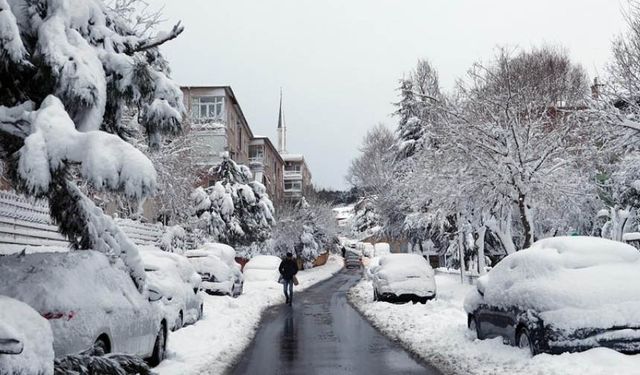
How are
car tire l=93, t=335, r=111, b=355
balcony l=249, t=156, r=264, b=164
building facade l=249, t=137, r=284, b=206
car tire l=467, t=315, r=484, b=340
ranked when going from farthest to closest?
balcony l=249, t=156, r=264, b=164, building facade l=249, t=137, r=284, b=206, car tire l=467, t=315, r=484, b=340, car tire l=93, t=335, r=111, b=355

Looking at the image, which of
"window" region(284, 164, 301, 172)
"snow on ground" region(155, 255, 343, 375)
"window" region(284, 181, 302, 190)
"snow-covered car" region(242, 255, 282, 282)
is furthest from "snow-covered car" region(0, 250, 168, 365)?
"window" region(284, 164, 301, 172)

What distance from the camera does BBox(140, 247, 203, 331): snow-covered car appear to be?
1327 centimetres

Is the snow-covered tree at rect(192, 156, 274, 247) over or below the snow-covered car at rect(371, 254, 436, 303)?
over

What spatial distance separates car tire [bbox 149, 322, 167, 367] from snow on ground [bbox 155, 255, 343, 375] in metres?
0.11

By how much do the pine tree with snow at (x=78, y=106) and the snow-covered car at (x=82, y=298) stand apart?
2.23 feet

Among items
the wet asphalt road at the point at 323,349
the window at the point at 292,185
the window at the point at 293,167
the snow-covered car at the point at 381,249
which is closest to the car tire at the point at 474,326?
the wet asphalt road at the point at 323,349

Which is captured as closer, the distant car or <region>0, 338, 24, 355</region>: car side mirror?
<region>0, 338, 24, 355</region>: car side mirror

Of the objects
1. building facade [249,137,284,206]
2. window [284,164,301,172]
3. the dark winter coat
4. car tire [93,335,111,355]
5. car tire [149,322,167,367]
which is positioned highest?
window [284,164,301,172]

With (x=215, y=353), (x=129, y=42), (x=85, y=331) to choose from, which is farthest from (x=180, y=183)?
(x=85, y=331)

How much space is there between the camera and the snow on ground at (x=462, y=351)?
831 cm

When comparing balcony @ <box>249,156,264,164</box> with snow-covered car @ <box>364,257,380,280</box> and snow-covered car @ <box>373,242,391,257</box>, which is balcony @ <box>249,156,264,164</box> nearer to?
snow-covered car @ <box>373,242,391,257</box>

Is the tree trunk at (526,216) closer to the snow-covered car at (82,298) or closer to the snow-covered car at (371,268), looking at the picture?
the snow-covered car at (371,268)

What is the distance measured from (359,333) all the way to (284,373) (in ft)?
17.0

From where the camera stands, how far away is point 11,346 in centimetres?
429
